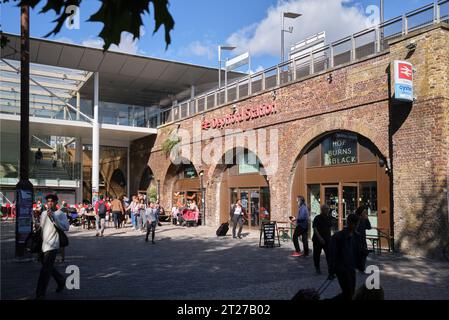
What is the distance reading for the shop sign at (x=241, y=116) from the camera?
66.5ft

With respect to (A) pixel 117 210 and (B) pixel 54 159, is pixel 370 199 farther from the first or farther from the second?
(B) pixel 54 159

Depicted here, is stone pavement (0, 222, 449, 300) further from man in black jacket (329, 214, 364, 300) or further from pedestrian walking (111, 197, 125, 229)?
pedestrian walking (111, 197, 125, 229)

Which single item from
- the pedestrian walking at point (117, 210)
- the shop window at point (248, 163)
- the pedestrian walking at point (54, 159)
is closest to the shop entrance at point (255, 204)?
the shop window at point (248, 163)

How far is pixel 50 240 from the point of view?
24.8 ft

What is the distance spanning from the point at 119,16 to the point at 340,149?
579 inches

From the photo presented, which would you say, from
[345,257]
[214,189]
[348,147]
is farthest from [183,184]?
[345,257]

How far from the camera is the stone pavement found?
323 inches

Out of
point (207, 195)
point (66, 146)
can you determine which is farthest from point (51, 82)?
point (207, 195)

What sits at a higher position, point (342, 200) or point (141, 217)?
point (342, 200)

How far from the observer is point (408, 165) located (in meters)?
13.7

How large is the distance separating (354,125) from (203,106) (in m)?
11.9
